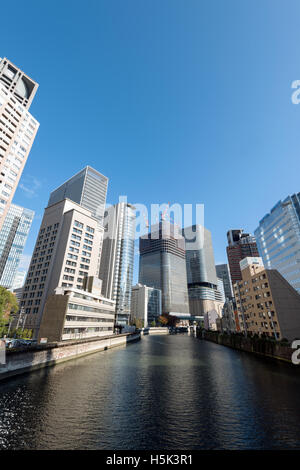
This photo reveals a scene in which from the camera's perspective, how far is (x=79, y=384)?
27.1 meters

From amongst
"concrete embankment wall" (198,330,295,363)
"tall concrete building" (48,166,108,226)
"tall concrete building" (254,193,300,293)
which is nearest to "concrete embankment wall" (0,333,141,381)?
"concrete embankment wall" (198,330,295,363)

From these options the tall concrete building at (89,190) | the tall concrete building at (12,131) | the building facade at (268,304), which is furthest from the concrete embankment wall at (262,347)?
the tall concrete building at (89,190)

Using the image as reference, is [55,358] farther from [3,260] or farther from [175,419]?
[3,260]

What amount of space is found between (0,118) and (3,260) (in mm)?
141475

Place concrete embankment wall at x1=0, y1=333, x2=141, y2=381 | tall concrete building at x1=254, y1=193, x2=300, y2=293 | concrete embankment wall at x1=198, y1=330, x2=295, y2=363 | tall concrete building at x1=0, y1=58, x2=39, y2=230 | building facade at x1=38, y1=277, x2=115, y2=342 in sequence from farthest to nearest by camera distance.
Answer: tall concrete building at x1=254, y1=193, x2=300, y2=293 → tall concrete building at x1=0, y1=58, x2=39, y2=230 → building facade at x1=38, y1=277, x2=115, y2=342 → concrete embankment wall at x1=198, y1=330, x2=295, y2=363 → concrete embankment wall at x1=0, y1=333, x2=141, y2=381

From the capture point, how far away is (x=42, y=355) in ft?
118

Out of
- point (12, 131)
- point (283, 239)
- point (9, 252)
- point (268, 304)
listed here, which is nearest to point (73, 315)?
point (268, 304)

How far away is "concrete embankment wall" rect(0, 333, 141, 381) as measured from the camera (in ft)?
94.1

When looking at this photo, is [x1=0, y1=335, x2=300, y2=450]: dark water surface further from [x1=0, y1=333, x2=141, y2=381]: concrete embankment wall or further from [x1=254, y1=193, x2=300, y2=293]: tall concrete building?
[x1=254, y1=193, x2=300, y2=293]: tall concrete building

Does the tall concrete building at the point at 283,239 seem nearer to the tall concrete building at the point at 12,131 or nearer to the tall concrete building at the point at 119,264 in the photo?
the tall concrete building at the point at 119,264

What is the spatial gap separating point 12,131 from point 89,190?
86.4 metres

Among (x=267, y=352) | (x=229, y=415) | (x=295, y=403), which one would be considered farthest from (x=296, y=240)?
(x=229, y=415)

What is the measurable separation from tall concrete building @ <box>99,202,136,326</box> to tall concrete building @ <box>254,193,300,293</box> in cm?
10741

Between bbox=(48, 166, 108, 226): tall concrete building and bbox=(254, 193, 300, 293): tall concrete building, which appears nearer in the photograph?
bbox=(254, 193, 300, 293): tall concrete building
